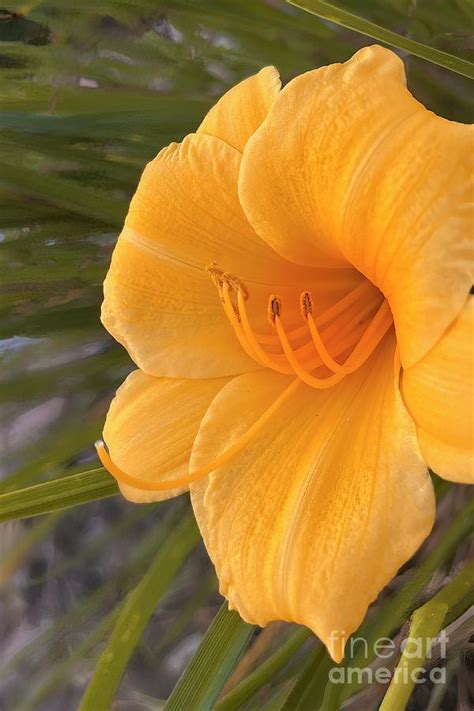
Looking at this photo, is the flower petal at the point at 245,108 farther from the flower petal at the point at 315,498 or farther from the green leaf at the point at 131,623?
the green leaf at the point at 131,623

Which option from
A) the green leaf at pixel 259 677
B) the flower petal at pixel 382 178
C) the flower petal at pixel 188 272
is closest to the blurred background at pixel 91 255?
the green leaf at pixel 259 677

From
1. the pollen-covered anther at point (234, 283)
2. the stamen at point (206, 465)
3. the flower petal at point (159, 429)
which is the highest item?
the pollen-covered anther at point (234, 283)

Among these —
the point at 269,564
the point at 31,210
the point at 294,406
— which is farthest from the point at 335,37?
the point at 269,564

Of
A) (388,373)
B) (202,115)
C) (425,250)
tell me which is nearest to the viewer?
(425,250)

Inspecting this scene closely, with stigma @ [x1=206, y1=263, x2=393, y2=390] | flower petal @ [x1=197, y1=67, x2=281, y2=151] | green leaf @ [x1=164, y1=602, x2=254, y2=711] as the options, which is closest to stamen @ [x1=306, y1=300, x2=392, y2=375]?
stigma @ [x1=206, y1=263, x2=393, y2=390]

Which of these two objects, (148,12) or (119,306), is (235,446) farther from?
(148,12)

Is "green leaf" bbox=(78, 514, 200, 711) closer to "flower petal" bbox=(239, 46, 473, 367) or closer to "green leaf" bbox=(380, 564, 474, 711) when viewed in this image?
"green leaf" bbox=(380, 564, 474, 711)
